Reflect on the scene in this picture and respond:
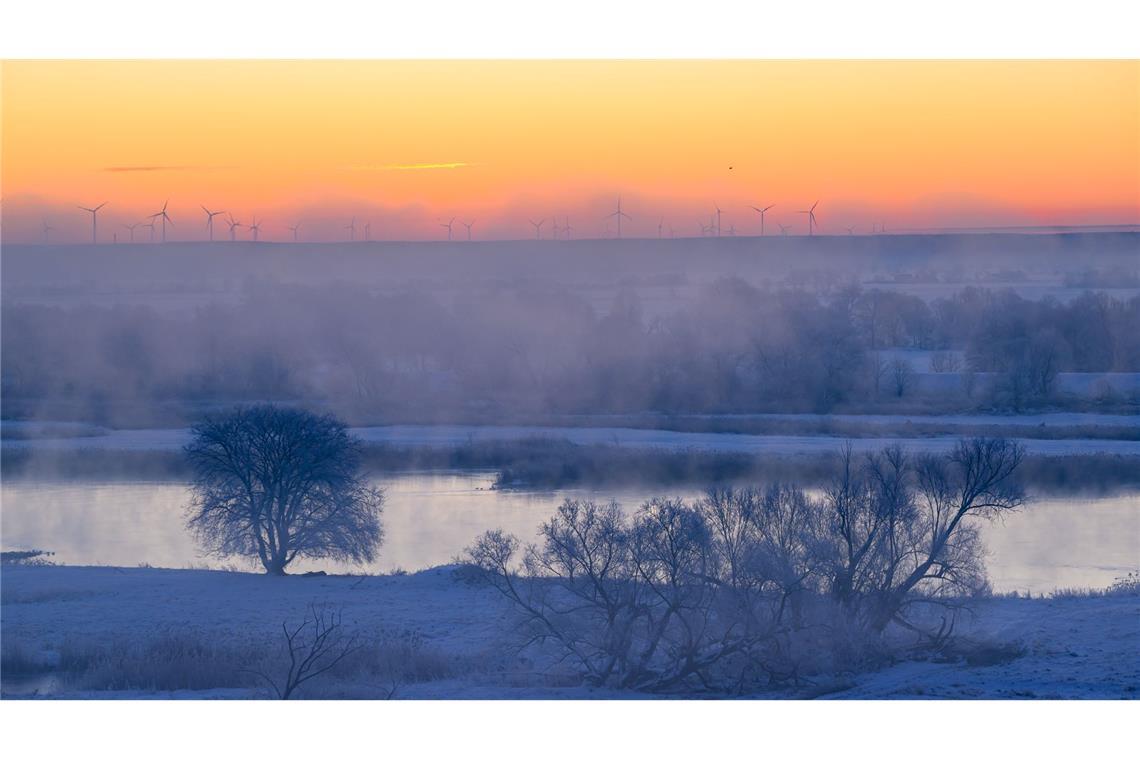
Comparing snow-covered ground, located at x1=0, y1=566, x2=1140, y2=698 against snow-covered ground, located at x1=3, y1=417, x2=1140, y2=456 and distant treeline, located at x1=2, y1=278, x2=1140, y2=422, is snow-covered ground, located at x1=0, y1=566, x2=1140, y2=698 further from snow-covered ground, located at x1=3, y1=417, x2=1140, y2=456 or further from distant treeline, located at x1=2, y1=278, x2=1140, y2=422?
distant treeline, located at x1=2, y1=278, x2=1140, y2=422

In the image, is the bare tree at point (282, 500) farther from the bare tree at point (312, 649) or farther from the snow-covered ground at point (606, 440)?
the snow-covered ground at point (606, 440)

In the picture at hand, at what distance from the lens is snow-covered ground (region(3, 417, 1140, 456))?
25.2 metres

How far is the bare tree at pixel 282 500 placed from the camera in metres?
16.4

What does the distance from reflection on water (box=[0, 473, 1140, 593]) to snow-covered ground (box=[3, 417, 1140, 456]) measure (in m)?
3.10

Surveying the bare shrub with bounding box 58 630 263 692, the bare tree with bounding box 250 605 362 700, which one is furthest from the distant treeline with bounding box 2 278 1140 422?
the bare shrub with bounding box 58 630 263 692

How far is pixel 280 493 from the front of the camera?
1645cm

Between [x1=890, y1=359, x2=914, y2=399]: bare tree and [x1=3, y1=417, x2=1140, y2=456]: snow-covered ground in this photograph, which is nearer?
[x1=3, y1=417, x2=1140, y2=456]: snow-covered ground

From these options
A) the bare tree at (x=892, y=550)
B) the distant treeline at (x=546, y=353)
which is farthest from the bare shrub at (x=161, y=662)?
the distant treeline at (x=546, y=353)

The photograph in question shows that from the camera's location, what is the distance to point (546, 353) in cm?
4028

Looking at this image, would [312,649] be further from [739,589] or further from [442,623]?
[739,589]

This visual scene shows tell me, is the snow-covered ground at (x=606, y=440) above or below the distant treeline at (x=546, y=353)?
below

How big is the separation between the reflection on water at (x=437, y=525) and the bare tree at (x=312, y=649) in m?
3.70

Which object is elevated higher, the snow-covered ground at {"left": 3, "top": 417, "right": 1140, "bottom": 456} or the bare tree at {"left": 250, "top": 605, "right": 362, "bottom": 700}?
the snow-covered ground at {"left": 3, "top": 417, "right": 1140, "bottom": 456}

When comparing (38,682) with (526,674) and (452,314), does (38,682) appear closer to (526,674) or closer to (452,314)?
(526,674)
